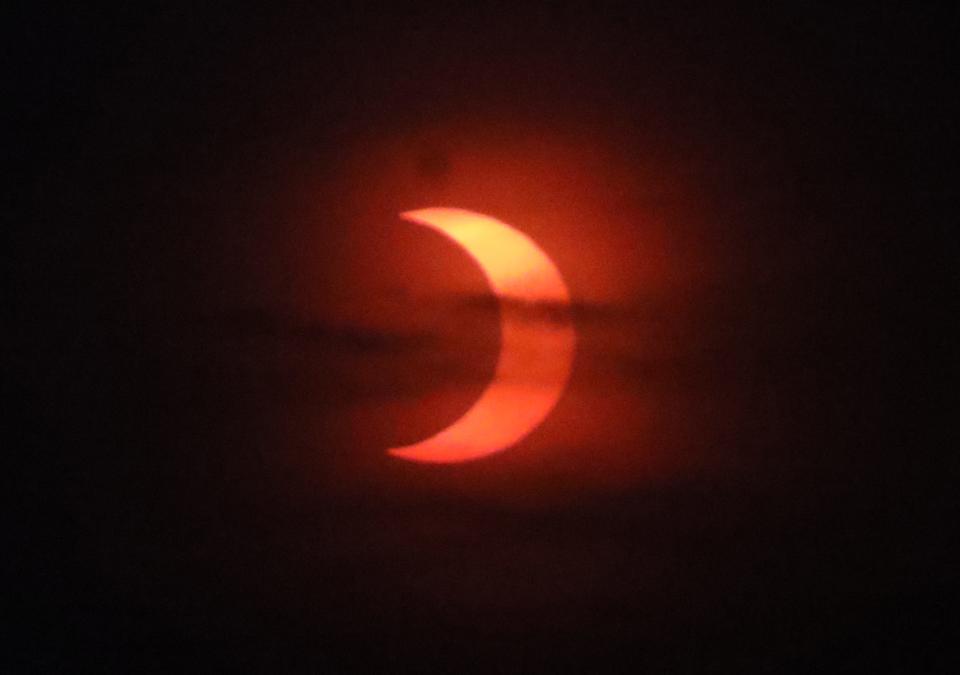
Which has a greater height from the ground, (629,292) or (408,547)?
(629,292)

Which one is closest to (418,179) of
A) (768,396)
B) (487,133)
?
(487,133)

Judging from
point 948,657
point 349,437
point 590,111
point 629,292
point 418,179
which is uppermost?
point 590,111

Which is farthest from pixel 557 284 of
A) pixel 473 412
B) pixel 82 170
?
pixel 82 170

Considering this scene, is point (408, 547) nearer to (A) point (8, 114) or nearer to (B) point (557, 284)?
(B) point (557, 284)

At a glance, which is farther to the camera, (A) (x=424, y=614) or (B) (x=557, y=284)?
(A) (x=424, y=614)

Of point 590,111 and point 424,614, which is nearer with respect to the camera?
point 590,111

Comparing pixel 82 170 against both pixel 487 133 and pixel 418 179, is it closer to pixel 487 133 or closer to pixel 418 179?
pixel 418 179
